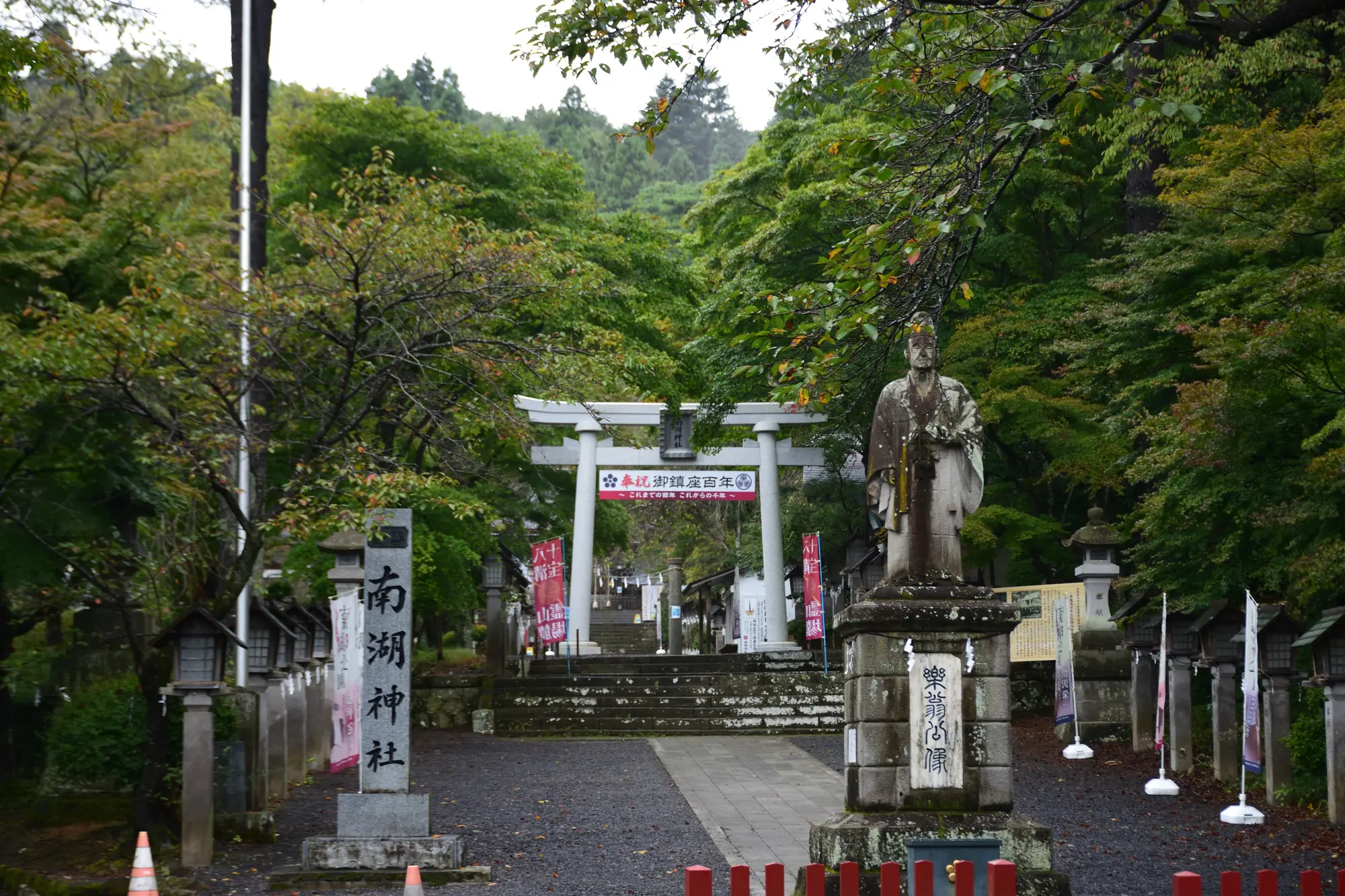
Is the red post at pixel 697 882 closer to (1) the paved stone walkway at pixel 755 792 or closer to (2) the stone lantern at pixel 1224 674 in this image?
(1) the paved stone walkway at pixel 755 792

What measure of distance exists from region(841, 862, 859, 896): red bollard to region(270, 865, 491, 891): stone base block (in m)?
5.44

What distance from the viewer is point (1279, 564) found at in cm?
1305

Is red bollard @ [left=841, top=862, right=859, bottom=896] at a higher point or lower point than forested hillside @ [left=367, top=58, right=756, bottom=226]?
lower

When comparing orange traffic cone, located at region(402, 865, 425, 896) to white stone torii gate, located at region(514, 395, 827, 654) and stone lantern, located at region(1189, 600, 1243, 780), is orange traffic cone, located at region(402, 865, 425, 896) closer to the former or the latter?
stone lantern, located at region(1189, 600, 1243, 780)

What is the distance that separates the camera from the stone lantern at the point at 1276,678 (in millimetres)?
12820

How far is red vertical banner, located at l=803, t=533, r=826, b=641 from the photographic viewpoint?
24719mm

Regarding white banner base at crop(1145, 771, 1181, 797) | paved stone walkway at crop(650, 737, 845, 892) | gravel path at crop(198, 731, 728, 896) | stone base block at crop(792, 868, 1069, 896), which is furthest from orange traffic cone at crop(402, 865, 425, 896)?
white banner base at crop(1145, 771, 1181, 797)

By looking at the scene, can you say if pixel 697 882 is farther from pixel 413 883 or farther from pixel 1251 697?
pixel 1251 697

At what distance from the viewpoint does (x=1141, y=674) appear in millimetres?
17141

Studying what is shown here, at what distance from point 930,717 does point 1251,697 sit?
188 inches

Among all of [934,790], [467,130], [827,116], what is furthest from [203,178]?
[827,116]

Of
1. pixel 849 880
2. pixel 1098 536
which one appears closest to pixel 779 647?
pixel 1098 536

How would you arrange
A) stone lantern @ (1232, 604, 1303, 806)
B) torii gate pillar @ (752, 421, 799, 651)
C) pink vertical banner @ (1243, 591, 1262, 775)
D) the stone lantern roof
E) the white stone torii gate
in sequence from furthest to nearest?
torii gate pillar @ (752, 421, 799, 651), the white stone torii gate, the stone lantern roof, stone lantern @ (1232, 604, 1303, 806), pink vertical banner @ (1243, 591, 1262, 775)

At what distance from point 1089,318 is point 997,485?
150 inches
